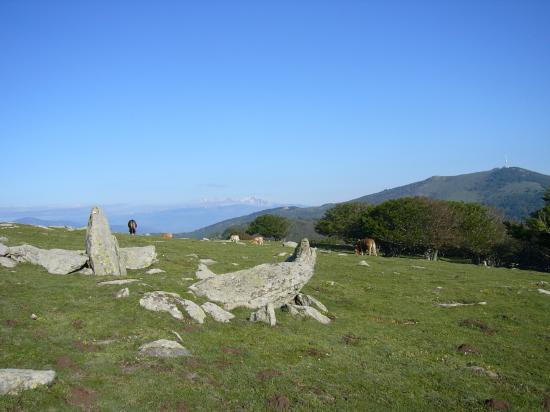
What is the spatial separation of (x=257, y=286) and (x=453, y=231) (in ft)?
237

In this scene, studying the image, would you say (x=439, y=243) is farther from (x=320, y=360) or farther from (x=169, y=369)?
(x=169, y=369)

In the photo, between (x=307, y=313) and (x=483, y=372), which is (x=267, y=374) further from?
(x=483, y=372)

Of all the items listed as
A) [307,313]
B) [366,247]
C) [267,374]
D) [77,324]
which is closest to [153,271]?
[307,313]

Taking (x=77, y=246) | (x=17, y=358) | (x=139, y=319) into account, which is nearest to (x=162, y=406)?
(x=17, y=358)

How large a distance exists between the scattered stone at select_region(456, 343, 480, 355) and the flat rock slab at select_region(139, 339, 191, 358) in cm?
1558

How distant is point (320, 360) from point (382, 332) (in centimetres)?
764

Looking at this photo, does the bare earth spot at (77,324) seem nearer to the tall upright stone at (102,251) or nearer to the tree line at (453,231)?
the tall upright stone at (102,251)

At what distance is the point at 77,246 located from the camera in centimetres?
4659

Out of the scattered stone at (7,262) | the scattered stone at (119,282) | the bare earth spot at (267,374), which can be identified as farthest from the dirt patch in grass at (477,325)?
the scattered stone at (7,262)

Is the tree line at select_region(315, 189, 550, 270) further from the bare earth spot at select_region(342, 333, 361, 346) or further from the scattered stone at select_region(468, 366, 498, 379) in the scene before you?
the scattered stone at select_region(468, 366, 498, 379)

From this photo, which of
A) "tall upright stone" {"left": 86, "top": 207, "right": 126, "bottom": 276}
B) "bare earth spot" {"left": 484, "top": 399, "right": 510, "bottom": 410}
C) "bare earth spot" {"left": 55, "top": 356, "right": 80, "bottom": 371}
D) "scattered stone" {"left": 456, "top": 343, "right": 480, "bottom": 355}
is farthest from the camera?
"tall upright stone" {"left": 86, "top": 207, "right": 126, "bottom": 276}

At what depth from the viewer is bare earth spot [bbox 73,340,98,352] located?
1897cm

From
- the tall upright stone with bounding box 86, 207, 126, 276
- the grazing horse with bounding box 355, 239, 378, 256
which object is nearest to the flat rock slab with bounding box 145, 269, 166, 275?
the tall upright stone with bounding box 86, 207, 126, 276

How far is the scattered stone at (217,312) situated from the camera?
2569 centimetres
